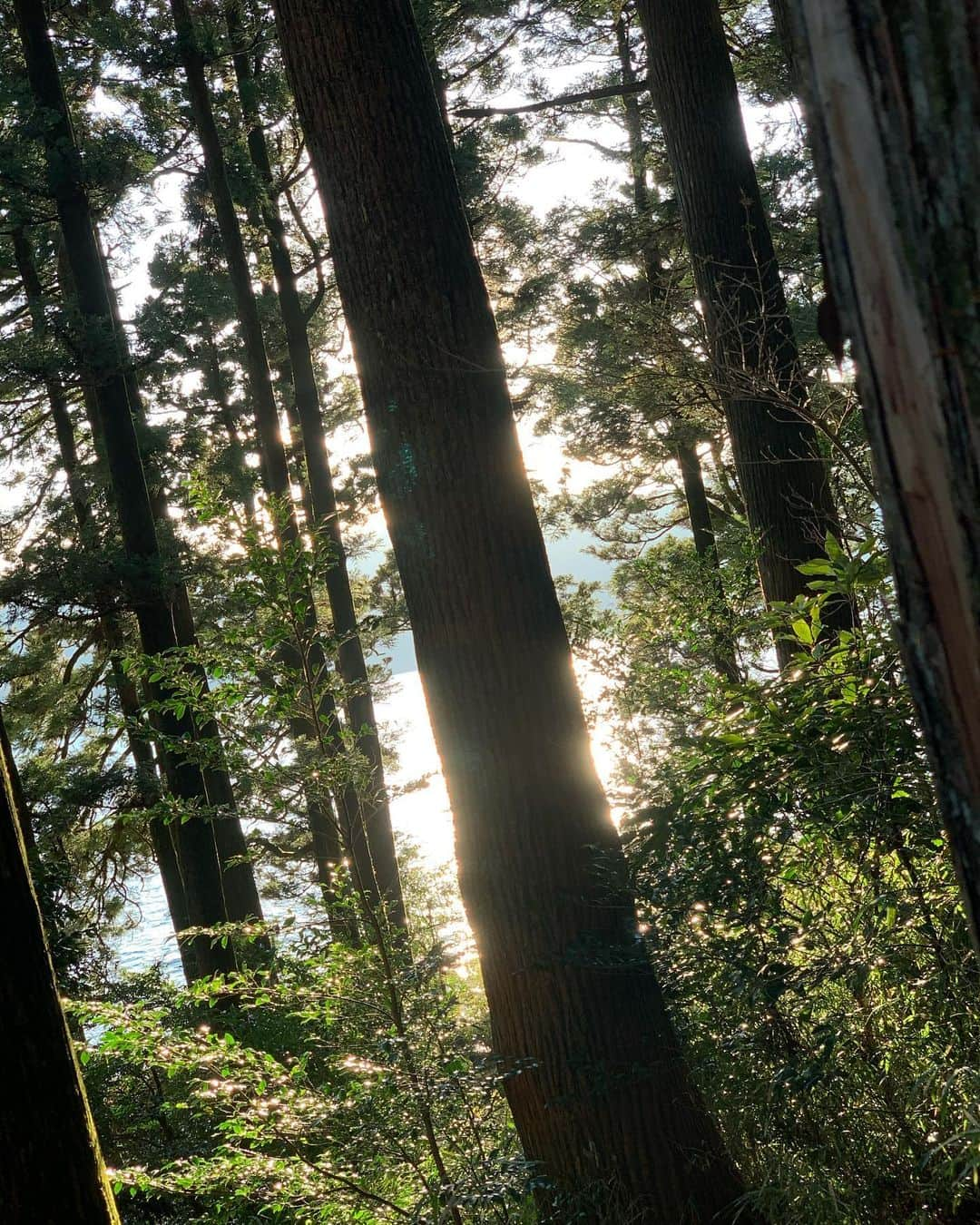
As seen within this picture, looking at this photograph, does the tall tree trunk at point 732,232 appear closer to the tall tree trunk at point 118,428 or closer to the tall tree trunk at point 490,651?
the tall tree trunk at point 490,651

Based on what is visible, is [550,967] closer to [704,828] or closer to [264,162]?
[704,828]

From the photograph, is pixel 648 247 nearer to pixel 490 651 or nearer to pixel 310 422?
pixel 310 422

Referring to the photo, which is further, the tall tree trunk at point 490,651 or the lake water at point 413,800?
the lake water at point 413,800

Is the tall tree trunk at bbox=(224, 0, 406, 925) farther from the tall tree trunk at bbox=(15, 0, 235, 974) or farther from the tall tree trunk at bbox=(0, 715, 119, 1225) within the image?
the tall tree trunk at bbox=(0, 715, 119, 1225)

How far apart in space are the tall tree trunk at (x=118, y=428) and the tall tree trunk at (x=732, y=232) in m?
5.73

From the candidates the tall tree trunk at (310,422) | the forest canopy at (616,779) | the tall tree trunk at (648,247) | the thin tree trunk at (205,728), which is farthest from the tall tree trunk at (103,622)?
the tall tree trunk at (648,247)

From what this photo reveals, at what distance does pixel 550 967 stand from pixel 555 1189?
72 centimetres

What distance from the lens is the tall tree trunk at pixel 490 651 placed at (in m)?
3.44

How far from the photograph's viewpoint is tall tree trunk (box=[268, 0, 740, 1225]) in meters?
3.44

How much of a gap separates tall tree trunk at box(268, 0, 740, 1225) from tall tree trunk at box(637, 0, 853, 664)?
264 cm

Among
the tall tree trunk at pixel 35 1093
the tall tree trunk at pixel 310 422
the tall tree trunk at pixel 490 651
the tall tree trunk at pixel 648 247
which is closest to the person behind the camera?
the tall tree trunk at pixel 35 1093

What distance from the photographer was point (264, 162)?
1316 centimetres

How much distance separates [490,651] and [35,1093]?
194cm

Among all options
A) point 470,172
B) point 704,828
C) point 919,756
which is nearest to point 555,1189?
point 704,828
